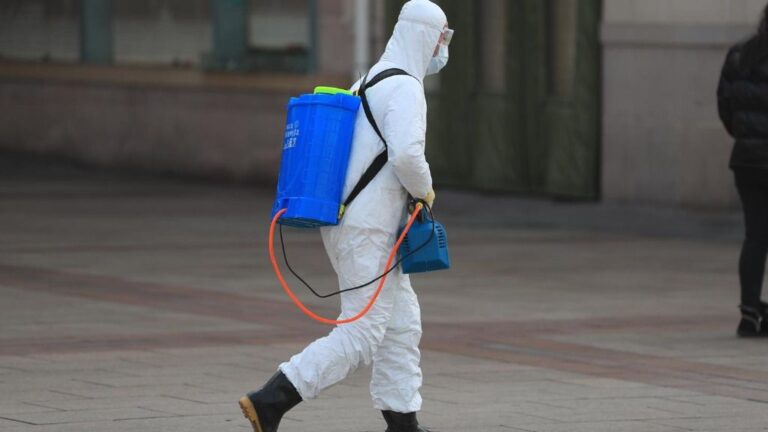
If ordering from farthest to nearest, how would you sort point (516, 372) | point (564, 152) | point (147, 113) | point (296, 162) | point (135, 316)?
point (147, 113)
point (564, 152)
point (135, 316)
point (516, 372)
point (296, 162)

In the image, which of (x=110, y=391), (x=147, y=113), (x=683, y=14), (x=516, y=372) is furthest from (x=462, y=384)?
(x=147, y=113)

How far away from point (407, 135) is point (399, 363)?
85 centimetres

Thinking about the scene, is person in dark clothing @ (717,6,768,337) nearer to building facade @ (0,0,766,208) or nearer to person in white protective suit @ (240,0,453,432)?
person in white protective suit @ (240,0,453,432)

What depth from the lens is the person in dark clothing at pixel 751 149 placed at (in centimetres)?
956

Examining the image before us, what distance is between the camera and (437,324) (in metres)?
10.3

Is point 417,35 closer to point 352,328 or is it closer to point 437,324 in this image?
point 352,328

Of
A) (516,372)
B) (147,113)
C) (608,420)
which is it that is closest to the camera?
(608,420)

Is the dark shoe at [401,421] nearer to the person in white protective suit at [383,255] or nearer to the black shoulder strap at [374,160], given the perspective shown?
the person in white protective suit at [383,255]

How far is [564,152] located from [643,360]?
28.1 feet

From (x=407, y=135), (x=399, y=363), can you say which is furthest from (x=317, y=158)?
(x=399, y=363)

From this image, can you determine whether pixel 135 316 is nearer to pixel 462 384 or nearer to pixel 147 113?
pixel 462 384

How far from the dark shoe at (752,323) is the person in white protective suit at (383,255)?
3.33 m

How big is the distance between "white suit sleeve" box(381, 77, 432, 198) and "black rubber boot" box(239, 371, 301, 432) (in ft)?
2.77

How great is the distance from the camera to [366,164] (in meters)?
6.69
